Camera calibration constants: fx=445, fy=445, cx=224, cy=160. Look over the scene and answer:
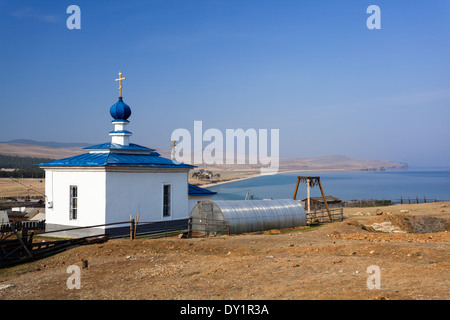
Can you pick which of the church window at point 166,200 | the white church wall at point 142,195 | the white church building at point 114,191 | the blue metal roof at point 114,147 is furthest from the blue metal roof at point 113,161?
the church window at point 166,200

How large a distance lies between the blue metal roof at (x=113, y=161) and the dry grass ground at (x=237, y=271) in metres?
4.64

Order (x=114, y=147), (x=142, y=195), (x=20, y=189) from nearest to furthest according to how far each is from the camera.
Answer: (x=142, y=195) < (x=114, y=147) < (x=20, y=189)

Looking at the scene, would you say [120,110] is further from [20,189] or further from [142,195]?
[20,189]

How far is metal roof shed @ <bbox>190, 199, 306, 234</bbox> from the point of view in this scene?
2319 centimetres

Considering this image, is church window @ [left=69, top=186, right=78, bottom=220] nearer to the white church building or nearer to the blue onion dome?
the white church building

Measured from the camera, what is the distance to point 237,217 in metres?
23.6

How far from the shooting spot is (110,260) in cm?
1598


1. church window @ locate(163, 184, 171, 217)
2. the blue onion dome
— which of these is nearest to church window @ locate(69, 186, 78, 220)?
church window @ locate(163, 184, 171, 217)

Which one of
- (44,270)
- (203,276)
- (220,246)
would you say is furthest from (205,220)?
(203,276)

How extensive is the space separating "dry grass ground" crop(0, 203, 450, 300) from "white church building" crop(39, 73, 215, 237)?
345 centimetres

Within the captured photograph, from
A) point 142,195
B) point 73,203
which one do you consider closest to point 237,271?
point 142,195

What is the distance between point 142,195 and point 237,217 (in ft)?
16.7

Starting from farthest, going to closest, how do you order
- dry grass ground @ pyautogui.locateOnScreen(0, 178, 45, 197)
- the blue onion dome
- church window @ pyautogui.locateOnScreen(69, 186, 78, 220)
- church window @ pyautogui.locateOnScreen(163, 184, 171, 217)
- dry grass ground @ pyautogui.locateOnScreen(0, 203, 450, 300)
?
dry grass ground @ pyautogui.locateOnScreen(0, 178, 45, 197) < the blue onion dome < church window @ pyautogui.locateOnScreen(163, 184, 171, 217) < church window @ pyautogui.locateOnScreen(69, 186, 78, 220) < dry grass ground @ pyautogui.locateOnScreen(0, 203, 450, 300)

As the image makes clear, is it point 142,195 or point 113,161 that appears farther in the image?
point 142,195
